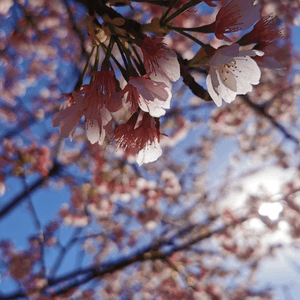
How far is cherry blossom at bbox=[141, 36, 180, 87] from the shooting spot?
851 millimetres

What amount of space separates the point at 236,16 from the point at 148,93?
1.68 feet

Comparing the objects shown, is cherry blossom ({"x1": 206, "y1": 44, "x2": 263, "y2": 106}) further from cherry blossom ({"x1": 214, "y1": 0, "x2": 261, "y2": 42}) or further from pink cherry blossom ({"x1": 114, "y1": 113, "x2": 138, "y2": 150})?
pink cherry blossom ({"x1": 114, "y1": 113, "x2": 138, "y2": 150})

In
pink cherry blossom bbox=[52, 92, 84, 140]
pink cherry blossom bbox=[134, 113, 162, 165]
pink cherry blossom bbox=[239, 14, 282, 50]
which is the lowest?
pink cherry blossom bbox=[134, 113, 162, 165]

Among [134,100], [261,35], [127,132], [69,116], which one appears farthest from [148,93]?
[261,35]

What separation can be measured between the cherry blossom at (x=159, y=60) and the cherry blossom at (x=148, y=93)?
8cm

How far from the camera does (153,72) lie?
94 centimetres

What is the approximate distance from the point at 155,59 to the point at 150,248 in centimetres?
402

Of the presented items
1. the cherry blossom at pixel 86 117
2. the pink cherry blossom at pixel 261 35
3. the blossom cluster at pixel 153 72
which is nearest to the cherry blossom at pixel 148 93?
the blossom cluster at pixel 153 72

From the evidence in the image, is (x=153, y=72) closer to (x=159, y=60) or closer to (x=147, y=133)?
(x=159, y=60)

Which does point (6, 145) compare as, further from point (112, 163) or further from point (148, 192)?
point (148, 192)

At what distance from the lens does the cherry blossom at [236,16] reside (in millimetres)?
873

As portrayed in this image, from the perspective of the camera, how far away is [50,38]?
625 centimetres

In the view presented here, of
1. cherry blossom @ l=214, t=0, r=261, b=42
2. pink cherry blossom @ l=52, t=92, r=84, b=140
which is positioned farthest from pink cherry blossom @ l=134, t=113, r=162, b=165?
cherry blossom @ l=214, t=0, r=261, b=42

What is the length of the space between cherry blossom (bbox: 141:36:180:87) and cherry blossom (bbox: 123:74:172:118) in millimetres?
76
